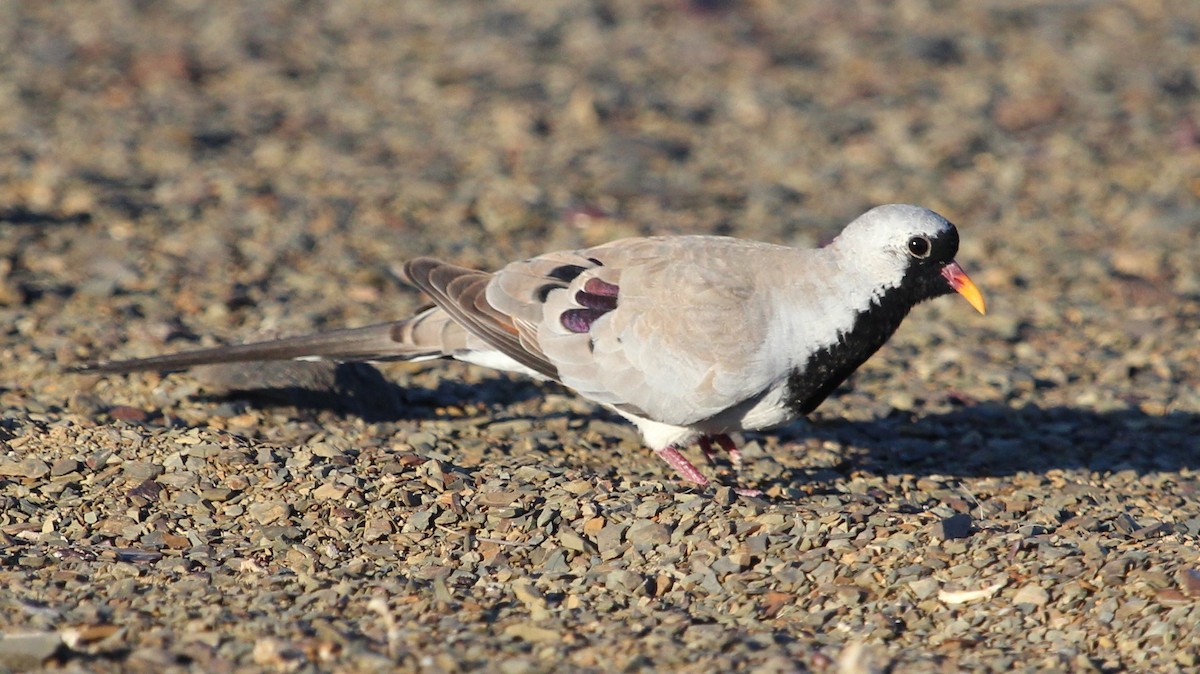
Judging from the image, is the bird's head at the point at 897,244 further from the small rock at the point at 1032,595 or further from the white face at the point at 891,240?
the small rock at the point at 1032,595

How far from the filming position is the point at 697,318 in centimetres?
516

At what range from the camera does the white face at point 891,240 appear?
5.18 metres

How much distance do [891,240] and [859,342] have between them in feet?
1.32

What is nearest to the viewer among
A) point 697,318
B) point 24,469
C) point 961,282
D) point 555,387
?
point 24,469

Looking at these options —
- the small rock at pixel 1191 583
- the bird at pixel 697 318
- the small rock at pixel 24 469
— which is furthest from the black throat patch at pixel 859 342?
the small rock at pixel 24 469

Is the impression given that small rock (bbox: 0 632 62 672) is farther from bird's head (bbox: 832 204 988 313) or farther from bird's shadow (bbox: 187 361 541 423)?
bird's head (bbox: 832 204 988 313)

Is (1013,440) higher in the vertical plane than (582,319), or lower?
lower

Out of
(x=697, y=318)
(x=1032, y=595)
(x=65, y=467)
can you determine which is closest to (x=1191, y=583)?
(x=1032, y=595)

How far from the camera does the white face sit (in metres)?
5.18

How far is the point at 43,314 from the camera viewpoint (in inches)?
259

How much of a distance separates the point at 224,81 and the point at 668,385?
5.83 meters

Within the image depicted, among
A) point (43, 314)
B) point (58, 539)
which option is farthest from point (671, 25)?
point (58, 539)

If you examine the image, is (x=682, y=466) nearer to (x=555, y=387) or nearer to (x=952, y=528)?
(x=952, y=528)

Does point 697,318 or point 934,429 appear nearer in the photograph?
point 697,318
